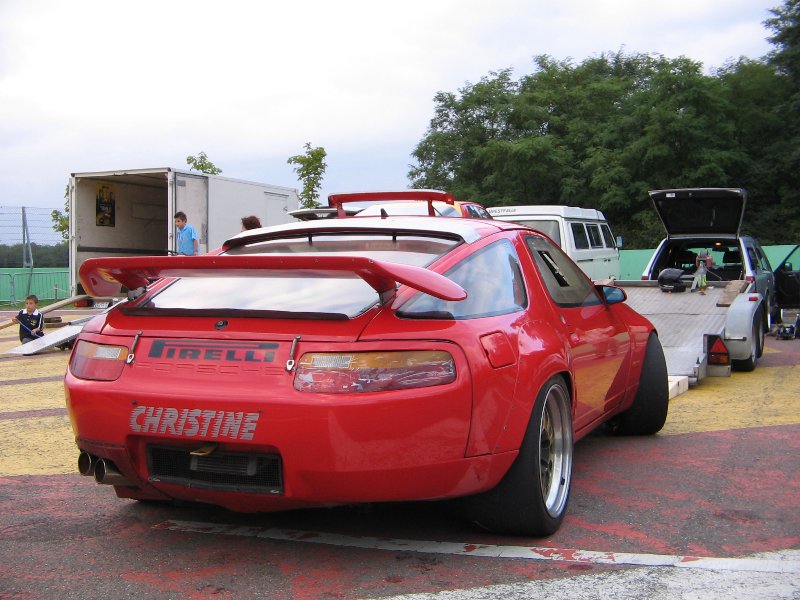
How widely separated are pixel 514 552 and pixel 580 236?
1291cm

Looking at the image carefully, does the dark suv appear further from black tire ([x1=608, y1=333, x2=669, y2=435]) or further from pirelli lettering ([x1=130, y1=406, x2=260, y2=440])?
pirelli lettering ([x1=130, y1=406, x2=260, y2=440])

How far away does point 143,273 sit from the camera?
12.5 ft

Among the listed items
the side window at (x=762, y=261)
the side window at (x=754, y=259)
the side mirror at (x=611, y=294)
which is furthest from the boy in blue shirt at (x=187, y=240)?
the side mirror at (x=611, y=294)

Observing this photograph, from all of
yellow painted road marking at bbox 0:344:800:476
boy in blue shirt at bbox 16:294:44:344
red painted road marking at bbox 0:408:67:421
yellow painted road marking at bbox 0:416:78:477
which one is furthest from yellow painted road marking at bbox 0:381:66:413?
boy in blue shirt at bbox 16:294:44:344

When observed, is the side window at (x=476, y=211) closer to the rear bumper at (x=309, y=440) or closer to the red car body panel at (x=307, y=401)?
the red car body panel at (x=307, y=401)

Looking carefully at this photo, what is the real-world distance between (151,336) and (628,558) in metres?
2.14

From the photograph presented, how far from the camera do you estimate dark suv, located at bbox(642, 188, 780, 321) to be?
11797 mm

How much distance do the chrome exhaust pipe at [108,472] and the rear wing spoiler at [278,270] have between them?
789 mm

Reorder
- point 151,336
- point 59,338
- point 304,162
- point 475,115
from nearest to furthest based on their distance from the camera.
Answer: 1. point 151,336
2. point 59,338
3. point 304,162
4. point 475,115

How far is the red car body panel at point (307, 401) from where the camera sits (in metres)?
3.18

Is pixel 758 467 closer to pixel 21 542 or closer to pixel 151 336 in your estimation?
pixel 151 336

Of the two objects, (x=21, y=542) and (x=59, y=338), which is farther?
(x=59, y=338)

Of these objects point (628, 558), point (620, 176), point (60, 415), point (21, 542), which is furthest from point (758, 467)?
point (620, 176)

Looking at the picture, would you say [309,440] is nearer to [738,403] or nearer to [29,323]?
[738,403]
